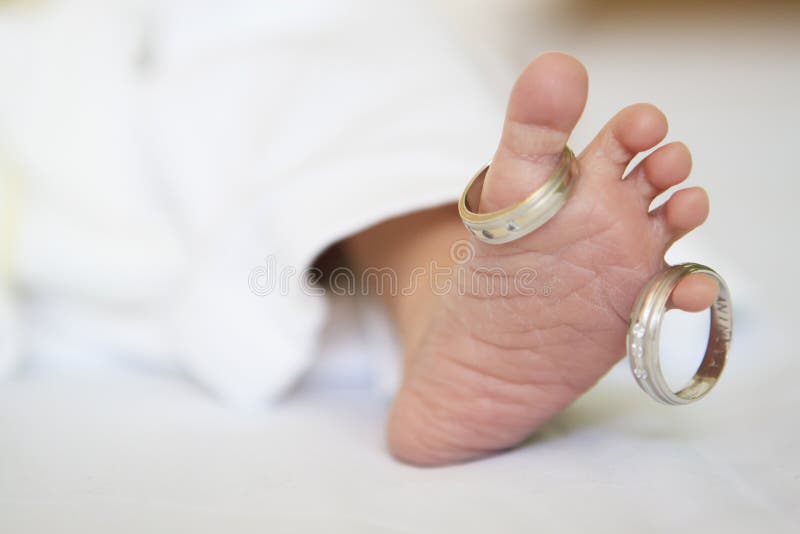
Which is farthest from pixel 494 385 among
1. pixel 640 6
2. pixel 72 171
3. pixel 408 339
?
pixel 640 6

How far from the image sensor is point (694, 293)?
401 mm

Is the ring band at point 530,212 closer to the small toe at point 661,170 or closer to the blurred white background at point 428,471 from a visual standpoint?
the small toe at point 661,170

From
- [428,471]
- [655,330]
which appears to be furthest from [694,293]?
[428,471]

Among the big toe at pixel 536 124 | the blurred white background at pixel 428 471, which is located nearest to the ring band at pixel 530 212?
the big toe at pixel 536 124

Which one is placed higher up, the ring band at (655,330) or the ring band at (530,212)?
the ring band at (530,212)

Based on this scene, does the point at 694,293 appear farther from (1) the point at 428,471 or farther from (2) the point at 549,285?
(1) the point at 428,471

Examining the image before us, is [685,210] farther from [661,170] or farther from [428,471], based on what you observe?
[428,471]

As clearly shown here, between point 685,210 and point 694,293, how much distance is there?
1.9 inches

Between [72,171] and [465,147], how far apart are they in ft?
1.19

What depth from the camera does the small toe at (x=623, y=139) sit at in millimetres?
405

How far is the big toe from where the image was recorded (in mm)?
380

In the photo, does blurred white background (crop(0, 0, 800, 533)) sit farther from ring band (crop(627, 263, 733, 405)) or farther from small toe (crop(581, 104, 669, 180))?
small toe (crop(581, 104, 669, 180))

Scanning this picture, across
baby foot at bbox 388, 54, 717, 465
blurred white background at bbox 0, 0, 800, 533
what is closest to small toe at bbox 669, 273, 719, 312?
baby foot at bbox 388, 54, 717, 465

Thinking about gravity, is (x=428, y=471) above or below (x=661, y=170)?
below
